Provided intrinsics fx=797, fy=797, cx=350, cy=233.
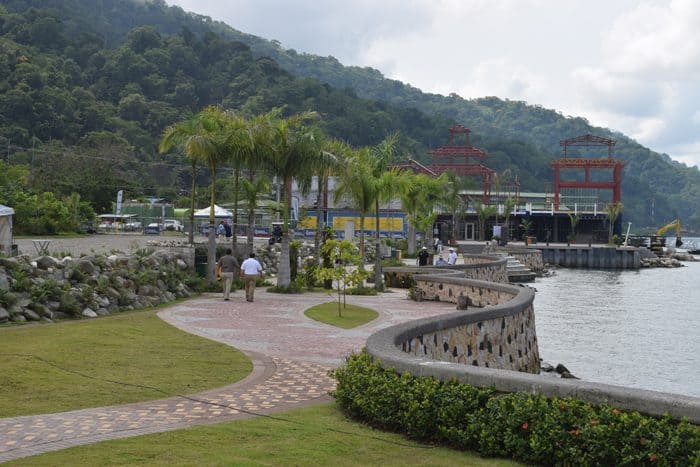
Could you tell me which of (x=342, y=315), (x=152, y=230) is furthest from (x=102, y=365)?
(x=152, y=230)

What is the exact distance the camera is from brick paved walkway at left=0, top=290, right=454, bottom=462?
8.38 meters

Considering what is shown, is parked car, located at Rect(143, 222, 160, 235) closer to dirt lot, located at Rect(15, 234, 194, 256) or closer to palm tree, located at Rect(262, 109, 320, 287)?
dirt lot, located at Rect(15, 234, 194, 256)

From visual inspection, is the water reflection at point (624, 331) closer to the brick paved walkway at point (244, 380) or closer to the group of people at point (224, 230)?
the brick paved walkway at point (244, 380)

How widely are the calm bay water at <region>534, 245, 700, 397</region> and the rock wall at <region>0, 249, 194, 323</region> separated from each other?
38.1ft

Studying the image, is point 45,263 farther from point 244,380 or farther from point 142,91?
→ point 142,91

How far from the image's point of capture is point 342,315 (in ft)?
69.0

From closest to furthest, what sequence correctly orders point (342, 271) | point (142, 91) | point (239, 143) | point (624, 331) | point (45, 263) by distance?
1. point (45, 263)
2. point (342, 271)
3. point (239, 143)
4. point (624, 331)
5. point (142, 91)

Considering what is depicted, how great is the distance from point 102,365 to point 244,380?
2.32 m

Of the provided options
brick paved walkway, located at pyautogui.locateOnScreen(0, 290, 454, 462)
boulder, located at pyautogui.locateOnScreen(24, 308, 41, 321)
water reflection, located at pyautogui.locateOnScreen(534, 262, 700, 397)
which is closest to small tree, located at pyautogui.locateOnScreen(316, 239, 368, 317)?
brick paved walkway, located at pyautogui.locateOnScreen(0, 290, 454, 462)

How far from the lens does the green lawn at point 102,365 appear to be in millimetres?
10156

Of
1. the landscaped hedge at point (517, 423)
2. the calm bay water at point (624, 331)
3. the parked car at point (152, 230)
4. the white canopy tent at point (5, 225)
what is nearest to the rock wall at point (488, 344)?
the landscaped hedge at point (517, 423)

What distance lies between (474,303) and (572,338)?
5202mm

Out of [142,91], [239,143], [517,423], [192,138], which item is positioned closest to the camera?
[517,423]

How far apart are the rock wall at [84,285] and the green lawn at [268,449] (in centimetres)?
1013
